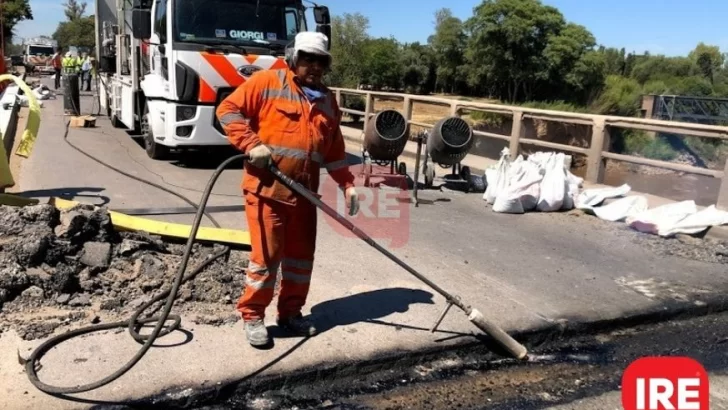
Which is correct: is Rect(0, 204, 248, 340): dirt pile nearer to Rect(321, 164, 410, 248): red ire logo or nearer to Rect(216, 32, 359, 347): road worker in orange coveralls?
Rect(216, 32, 359, 347): road worker in orange coveralls

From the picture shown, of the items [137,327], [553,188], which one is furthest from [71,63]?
[137,327]

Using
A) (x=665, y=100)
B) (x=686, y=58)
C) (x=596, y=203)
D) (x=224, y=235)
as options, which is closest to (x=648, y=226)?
(x=596, y=203)

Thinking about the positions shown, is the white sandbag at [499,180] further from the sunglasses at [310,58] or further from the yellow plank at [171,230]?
the sunglasses at [310,58]

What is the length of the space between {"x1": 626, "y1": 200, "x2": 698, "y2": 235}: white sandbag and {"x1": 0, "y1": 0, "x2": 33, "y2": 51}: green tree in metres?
51.2

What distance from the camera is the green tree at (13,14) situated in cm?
5034

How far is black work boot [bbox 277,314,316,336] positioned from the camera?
3.84m

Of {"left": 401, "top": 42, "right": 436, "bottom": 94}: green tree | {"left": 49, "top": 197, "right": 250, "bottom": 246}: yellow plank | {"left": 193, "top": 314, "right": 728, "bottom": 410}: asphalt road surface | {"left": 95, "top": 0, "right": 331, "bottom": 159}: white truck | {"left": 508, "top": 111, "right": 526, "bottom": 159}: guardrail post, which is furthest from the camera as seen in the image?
{"left": 401, "top": 42, "right": 436, "bottom": 94}: green tree

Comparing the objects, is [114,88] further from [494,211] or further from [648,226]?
[648,226]

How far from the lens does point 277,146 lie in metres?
3.53

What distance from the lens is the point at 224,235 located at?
518 centimetres

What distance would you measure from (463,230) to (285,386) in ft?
12.4

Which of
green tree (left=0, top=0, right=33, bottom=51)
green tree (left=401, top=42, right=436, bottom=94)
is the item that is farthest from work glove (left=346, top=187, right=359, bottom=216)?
green tree (left=0, top=0, right=33, bottom=51)

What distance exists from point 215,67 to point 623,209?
5608 mm

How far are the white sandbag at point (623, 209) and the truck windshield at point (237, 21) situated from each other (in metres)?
5.14
